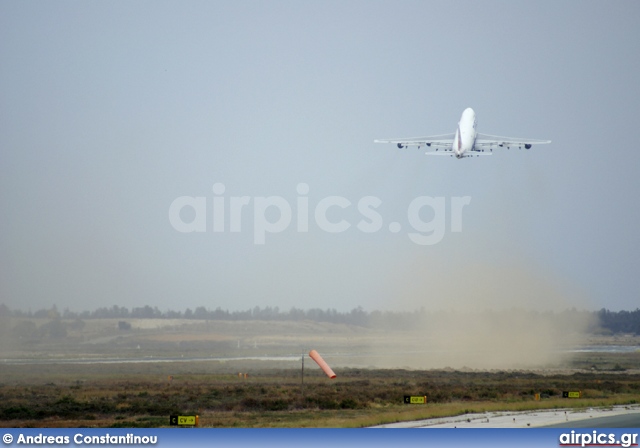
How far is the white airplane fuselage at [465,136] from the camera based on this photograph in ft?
280

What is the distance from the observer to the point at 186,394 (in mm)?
68062

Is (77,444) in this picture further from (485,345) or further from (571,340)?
(571,340)

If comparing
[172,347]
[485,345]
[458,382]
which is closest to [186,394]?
[458,382]

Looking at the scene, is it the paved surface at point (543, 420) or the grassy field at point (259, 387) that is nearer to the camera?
the paved surface at point (543, 420)

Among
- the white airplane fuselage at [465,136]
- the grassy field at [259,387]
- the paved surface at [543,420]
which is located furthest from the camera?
the white airplane fuselage at [465,136]

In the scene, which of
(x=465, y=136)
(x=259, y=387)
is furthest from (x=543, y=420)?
(x=465, y=136)

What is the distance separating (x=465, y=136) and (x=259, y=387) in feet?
106

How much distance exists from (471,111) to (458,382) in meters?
27.9

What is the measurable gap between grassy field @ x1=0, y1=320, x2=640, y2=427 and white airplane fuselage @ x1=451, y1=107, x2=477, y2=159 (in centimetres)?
2265

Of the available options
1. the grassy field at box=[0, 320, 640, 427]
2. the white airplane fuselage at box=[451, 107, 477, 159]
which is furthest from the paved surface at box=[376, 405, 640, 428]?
the white airplane fuselage at box=[451, 107, 477, 159]

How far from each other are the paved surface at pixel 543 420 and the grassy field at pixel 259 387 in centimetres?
225

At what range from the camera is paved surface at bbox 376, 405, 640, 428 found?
46562 millimetres

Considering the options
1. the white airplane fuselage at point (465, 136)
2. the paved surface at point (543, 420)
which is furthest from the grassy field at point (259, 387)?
the white airplane fuselage at point (465, 136)

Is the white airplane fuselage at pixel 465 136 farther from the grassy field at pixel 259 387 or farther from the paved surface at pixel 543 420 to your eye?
the paved surface at pixel 543 420
